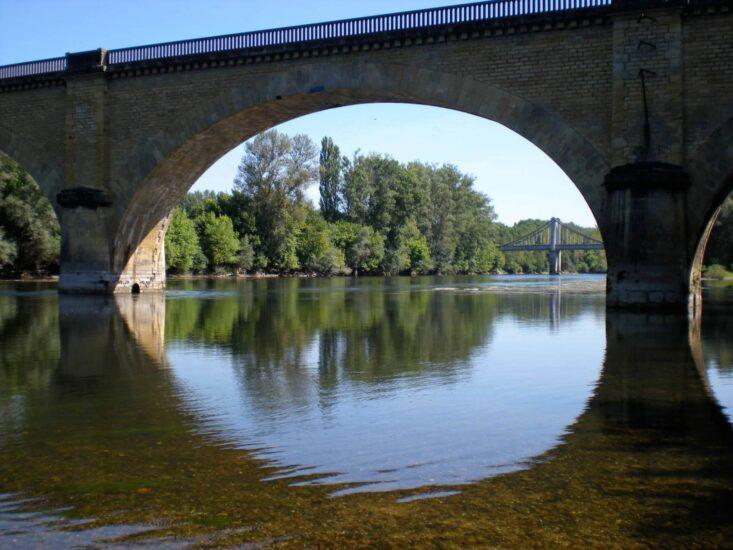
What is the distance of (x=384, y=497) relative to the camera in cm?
390

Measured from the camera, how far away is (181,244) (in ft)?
164

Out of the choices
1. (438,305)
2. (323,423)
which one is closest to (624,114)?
(438,305)

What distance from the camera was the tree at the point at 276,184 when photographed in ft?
179

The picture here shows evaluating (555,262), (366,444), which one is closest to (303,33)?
(366,444)

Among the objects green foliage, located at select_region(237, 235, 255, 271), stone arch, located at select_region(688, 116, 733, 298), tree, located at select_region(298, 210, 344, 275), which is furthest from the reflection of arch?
tree, located at select_region(298, 210, 344, 275)

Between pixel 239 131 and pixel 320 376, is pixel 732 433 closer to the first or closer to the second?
pixel 320 376

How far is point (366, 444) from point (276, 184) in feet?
168

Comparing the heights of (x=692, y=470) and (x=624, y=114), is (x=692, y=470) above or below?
below

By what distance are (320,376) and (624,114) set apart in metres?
11.8

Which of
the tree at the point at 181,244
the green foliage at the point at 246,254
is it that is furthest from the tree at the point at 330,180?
the tree at the point at 181,244

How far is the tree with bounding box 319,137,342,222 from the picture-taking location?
64.4 metres

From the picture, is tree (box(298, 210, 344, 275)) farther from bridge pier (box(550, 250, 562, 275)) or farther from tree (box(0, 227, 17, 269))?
bridge pier (box(550, 250, 562, 275))

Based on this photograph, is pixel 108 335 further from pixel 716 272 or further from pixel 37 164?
pixel 716 272

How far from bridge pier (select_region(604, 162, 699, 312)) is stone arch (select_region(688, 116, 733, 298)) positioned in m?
0.20
